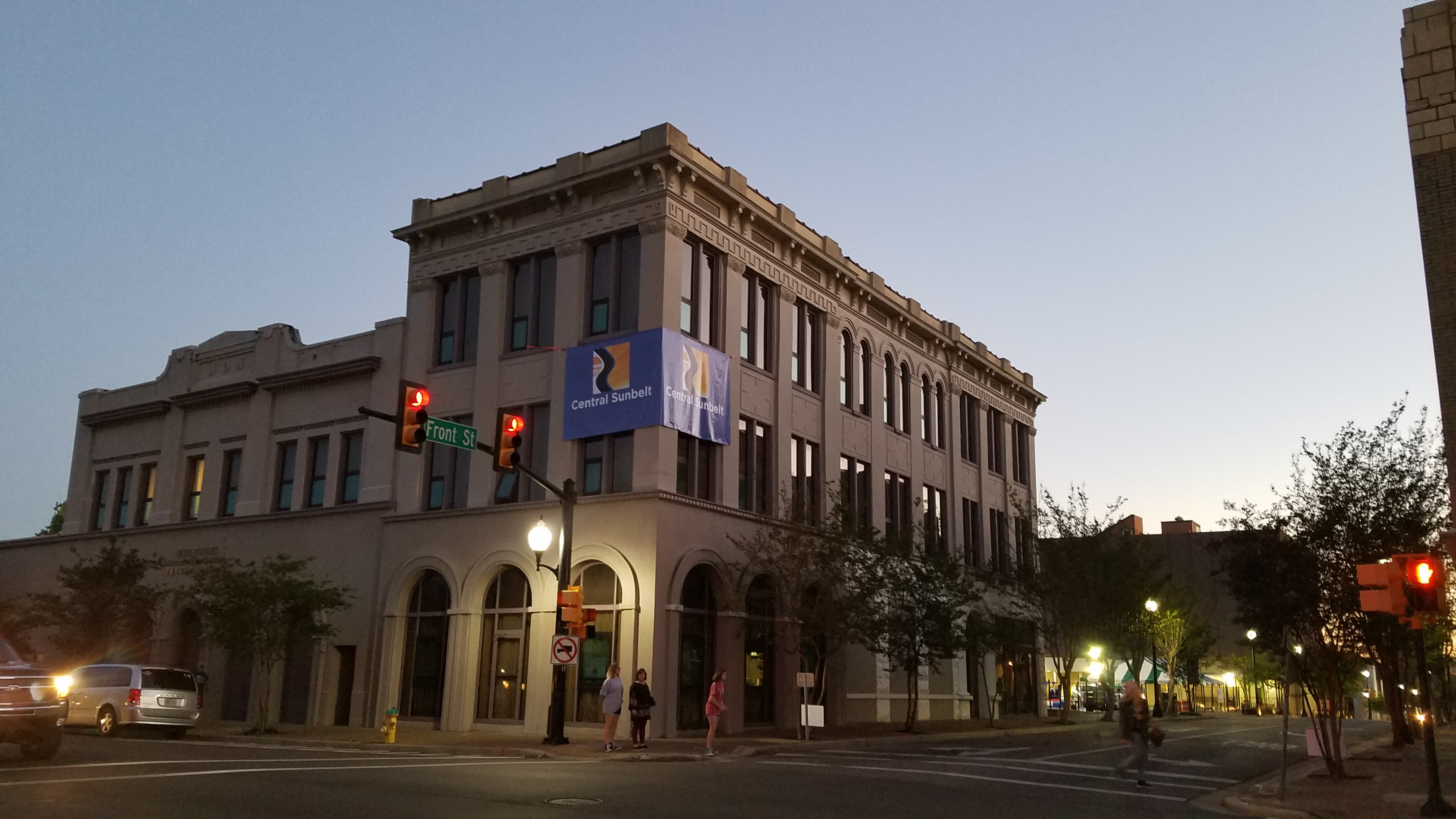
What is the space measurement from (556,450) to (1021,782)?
16.9 meters

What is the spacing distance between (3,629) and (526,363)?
25.0 m

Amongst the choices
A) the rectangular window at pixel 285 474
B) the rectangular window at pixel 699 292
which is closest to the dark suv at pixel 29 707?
the rectangular window at pixel 699 292

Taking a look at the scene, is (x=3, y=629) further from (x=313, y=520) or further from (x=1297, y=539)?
(x=1297, y=539)

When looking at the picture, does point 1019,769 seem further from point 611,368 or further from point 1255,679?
point 1255,679

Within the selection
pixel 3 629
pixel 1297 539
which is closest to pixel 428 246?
pixel 3 629

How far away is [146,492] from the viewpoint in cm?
4291

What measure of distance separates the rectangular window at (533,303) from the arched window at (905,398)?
15.8 meters

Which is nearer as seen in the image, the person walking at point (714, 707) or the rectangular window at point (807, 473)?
the person walking at point (714, 707)

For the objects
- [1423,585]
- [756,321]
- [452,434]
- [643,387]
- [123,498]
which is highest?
[756,321]

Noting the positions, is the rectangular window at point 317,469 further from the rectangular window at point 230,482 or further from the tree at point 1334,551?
the tree at point 1334,551

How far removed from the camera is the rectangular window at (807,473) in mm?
35719

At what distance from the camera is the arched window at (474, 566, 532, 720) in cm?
3094

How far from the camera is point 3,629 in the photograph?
42281 millimetres

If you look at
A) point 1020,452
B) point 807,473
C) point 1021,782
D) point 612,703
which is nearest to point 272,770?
point 612,703
